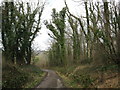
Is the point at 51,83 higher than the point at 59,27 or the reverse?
the reverse

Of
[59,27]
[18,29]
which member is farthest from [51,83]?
[59,27]

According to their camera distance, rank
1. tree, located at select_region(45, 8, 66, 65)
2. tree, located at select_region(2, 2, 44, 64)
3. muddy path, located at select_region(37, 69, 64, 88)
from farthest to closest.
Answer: tree, located at select_region(45, 8, 66, 65) → tree, located at select_region(2, 2, 44, 64) → muddy path, located at select_region(37, 69, 64, 88)

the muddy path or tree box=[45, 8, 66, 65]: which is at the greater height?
tree box=[45, 8, 66, 65]

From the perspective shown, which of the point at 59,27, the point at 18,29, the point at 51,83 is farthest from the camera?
the point at 59,27

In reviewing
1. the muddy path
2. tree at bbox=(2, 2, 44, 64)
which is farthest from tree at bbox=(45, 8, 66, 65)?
the muddy path

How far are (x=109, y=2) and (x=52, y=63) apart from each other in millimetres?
61453

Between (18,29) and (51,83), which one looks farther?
(18,29)

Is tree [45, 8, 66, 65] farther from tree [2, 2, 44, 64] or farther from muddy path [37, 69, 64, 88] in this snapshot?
muddy path [37, 69, 64, 88]

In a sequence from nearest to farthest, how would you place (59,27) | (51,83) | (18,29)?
(51,83), (18,29), (59,27)

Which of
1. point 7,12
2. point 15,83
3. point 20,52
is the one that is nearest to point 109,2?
point 15,83

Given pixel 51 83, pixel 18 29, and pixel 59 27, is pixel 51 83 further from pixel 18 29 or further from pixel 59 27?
pixel 59 27

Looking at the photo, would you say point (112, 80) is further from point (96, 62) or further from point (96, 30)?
point (96, 62)

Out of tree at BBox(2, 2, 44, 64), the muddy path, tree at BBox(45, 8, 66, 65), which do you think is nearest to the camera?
the muddy path

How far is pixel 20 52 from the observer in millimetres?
40844
